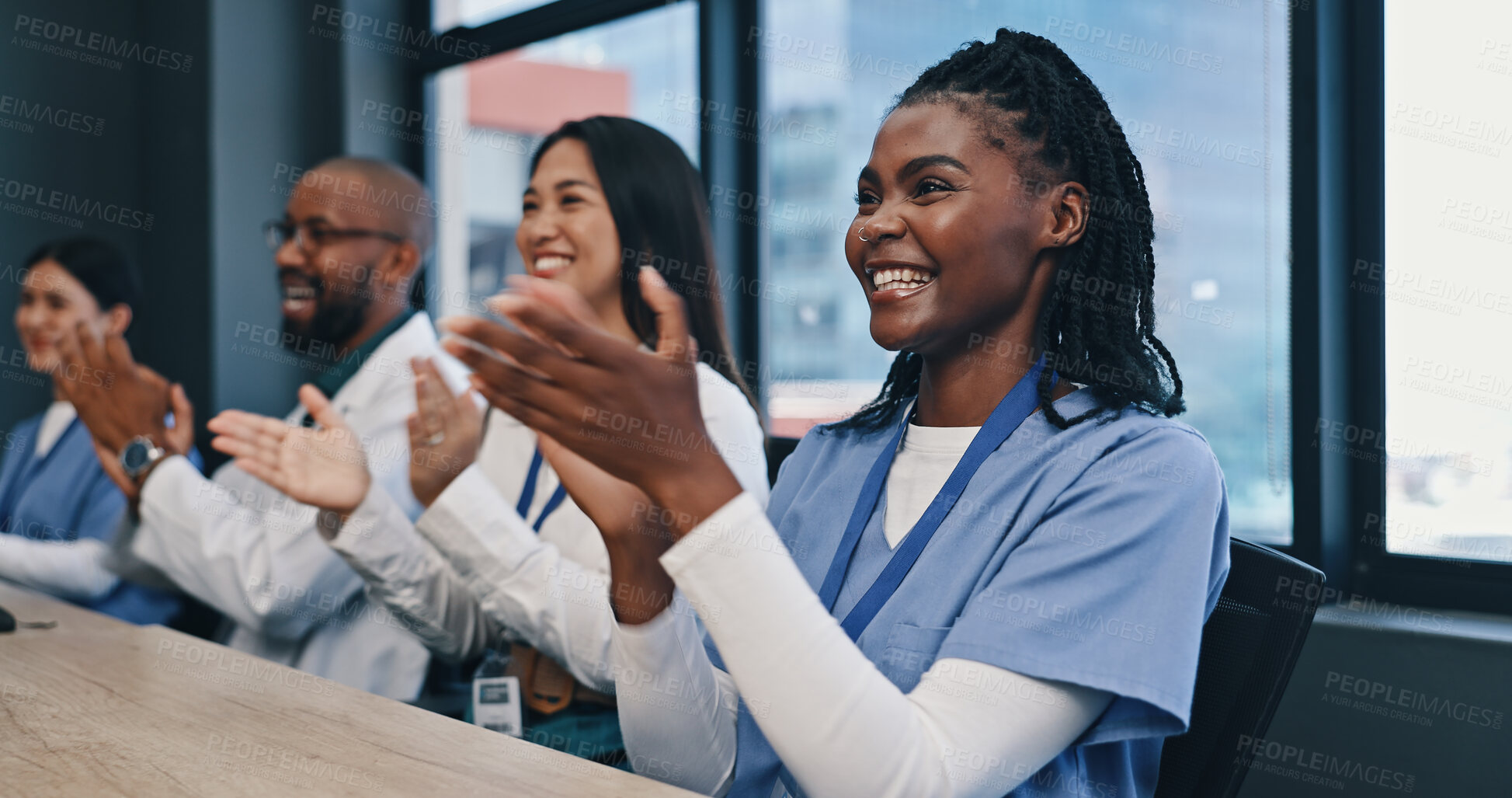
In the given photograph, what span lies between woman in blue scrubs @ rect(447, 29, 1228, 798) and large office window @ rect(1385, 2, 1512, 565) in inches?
28.5

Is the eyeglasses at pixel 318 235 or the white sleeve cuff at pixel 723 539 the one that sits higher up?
the eyeglasses at pixel 318 235

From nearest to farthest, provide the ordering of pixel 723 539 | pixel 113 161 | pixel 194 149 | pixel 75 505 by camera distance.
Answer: pixel 723 539, pixel 75 505, pixel 194 149, pixel 113 161

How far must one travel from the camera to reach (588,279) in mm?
1724

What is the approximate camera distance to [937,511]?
1033 millimetres

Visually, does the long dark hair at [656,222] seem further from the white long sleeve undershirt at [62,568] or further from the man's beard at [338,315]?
the white long sleeve undershirt at [62,568]

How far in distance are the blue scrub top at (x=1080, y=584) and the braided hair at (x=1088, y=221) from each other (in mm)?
50

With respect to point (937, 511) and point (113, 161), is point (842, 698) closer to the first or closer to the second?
point (937, 511)

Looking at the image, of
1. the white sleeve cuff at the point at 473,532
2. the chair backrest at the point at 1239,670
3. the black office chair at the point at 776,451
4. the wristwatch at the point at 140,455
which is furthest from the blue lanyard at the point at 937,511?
the wristwatch at the point at 140,455

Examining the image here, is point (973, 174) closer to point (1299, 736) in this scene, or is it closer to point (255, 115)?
point (1299, 736)

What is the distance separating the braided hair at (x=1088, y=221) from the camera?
3.48 ft

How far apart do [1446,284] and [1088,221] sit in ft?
2.80

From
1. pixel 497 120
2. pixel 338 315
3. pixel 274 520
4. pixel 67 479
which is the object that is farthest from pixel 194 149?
pixel 274 520

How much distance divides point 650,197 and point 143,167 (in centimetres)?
268

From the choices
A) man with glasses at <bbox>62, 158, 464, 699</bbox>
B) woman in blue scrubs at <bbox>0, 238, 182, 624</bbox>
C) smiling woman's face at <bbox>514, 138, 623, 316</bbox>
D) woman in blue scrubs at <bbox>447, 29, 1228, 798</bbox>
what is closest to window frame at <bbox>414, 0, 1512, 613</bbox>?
woman in blue scrubs at <bbox>447, 29, 1228, 798</bbox>
